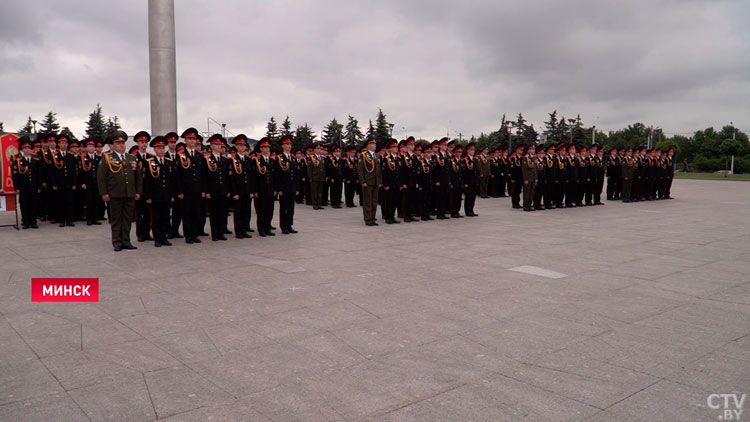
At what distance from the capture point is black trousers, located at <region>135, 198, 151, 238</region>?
34.6 feet

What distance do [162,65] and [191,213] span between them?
520 inches

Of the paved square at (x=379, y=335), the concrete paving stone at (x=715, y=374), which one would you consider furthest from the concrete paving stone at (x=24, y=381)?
the concrete paving stone at (x=715, y=374)

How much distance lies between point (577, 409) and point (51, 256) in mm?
8566

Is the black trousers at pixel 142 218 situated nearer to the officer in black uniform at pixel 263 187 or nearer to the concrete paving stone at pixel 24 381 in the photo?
the officer in black uniform at pixel 263 187

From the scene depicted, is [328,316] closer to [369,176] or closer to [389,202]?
[369,176]

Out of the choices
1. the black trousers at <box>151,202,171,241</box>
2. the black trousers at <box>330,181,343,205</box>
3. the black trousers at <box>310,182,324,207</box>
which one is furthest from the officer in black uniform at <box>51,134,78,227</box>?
the black trousers at <box>330,181,343,205</box>

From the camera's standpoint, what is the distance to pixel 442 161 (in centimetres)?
1461

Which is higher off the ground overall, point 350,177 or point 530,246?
point 350,177

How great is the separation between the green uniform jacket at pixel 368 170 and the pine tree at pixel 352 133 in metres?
46.5

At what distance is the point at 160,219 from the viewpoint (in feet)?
32.8

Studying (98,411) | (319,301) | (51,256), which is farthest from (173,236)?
(98,411)

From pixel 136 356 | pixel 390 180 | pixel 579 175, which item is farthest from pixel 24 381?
pixel 579 175

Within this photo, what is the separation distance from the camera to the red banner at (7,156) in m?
12.5

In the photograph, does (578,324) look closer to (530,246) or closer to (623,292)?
(623,292)
